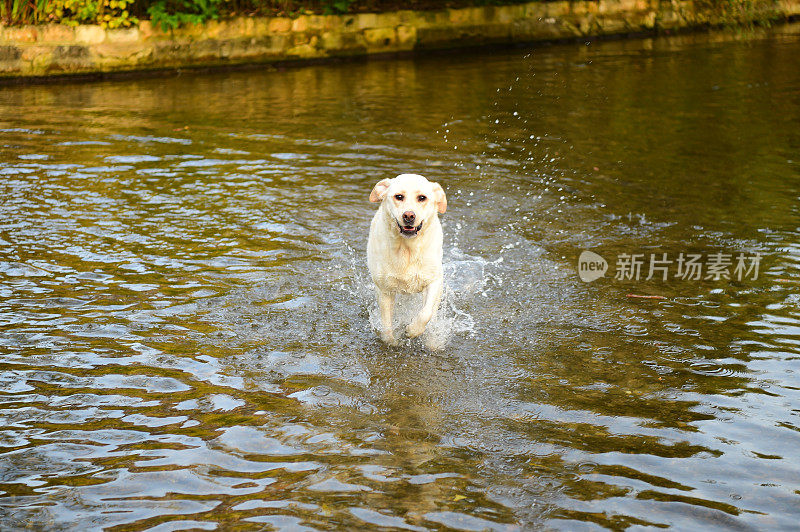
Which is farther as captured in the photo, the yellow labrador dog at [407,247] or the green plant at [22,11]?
the green plant at [22,11]

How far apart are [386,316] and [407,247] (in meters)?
0.56

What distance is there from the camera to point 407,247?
621 centimetres

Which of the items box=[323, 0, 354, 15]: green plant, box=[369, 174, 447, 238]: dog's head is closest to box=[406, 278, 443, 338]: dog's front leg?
box=[369, 174, 447, 238]: dog's head

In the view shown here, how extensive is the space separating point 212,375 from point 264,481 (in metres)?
1.43

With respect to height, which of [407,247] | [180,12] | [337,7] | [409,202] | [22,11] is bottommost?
[407,247]

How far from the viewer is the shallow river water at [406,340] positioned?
4.35 meters

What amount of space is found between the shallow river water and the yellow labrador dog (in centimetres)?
31

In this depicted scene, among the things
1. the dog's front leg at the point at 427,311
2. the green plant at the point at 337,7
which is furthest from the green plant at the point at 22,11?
the dog's front leg at the point at 427,311

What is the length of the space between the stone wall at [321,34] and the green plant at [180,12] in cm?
21

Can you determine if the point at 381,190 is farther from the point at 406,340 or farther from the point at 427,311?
the point at 406,340

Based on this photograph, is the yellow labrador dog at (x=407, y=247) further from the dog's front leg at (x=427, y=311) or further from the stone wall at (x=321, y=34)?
the stone wall at (x=321, y=34)

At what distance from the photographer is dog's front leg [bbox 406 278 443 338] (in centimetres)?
623

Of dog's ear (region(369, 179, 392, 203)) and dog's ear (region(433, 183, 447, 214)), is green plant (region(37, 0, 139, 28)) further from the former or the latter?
dog's ear (region(433, 183, 447, 214))

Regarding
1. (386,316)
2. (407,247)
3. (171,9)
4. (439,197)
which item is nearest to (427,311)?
(386,316)
